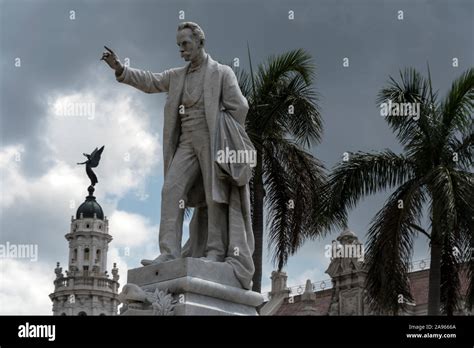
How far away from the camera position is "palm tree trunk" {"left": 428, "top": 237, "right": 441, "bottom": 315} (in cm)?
1755

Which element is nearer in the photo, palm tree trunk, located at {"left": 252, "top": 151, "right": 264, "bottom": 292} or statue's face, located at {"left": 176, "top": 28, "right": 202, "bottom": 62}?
statue's face, located at {"left": 176, "top": 28, "right": 202, "bottom": 62}

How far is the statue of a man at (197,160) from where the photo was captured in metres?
10.8

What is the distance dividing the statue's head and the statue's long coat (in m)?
0.22

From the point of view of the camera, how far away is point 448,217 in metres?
16.9

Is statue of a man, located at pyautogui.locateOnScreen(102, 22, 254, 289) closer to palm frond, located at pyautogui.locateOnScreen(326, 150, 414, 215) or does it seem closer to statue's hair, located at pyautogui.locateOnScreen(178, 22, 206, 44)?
statue's hair, located at pyautogui.locateOnScreen(178, 22, 206, 44)

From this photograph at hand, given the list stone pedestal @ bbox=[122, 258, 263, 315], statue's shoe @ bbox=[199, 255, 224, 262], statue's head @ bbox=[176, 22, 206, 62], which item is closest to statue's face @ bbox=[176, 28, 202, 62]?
statue's head @ bbox=[176, 22, 206, 62]

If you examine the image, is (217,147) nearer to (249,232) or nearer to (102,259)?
(249,232)

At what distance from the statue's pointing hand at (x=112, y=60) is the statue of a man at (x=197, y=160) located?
0.01 metres

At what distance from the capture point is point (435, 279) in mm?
17859

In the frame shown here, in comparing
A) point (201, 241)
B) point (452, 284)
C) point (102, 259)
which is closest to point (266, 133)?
point (452, 284)

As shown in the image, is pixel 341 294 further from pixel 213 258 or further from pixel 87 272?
pixel 87 272

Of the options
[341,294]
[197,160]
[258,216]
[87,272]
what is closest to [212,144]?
[197,160]

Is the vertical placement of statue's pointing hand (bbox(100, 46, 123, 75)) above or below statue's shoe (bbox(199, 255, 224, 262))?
above

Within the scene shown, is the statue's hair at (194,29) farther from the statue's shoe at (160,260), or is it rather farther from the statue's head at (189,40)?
the statue's shoe at (160,260)
